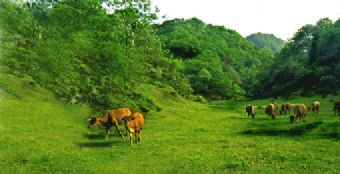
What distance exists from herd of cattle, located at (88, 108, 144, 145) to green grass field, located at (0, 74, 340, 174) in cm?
95

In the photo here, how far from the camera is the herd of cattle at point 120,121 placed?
31734 mm

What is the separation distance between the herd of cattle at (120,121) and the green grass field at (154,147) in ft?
3.11

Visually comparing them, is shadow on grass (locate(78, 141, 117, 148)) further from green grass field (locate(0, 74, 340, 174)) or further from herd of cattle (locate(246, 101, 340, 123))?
herd of cattle (locate(246, 101, 340, 123))

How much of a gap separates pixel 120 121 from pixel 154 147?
573 centimetres

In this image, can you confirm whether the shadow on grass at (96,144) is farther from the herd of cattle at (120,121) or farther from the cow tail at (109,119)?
the cow tail at (109,119)

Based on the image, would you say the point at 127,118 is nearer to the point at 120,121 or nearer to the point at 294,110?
the point at 120,121

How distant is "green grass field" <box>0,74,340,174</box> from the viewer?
24.3 metres

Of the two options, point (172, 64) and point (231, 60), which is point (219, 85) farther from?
point (231, 60)

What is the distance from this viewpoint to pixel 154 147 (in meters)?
30.0

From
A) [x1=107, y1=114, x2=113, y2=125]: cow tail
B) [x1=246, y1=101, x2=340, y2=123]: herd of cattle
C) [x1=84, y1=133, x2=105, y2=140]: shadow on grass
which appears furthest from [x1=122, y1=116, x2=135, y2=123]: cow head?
[x1=246, y1=101, x2=340, y2=123]: herd of cattle

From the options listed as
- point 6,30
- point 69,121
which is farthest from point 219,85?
point 69,121

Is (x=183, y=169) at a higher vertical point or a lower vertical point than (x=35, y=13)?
lower

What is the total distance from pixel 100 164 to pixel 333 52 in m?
108

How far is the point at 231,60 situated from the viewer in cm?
→ 19888
